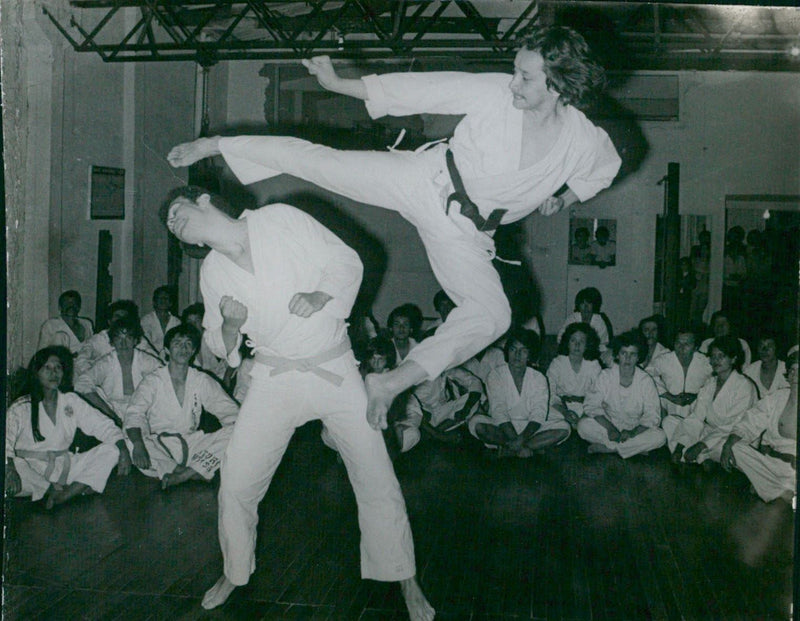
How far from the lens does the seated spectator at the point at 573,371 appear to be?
570cm

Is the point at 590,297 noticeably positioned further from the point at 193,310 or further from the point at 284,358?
the point at 193,310

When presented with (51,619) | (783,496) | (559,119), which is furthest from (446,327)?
(783,496)

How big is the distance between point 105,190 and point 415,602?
260cm

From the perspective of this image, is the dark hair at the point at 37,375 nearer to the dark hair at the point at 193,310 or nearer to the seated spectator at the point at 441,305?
the dark hair at the point at 193,310

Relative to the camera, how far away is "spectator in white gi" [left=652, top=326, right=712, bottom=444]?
5.65 metres

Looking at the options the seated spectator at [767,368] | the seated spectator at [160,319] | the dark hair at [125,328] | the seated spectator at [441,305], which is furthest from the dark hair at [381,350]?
the seated spectator at [767,368]

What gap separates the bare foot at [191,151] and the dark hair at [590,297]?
228cm

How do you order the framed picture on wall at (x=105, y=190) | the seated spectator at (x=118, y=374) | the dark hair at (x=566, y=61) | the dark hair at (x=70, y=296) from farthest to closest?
the seated spectator at (x=118, y=374) < the framed picture on wall at (x=105, y=190) < the dark hair at (x=70, y=296) < the dark hair at (x=566, y=61)

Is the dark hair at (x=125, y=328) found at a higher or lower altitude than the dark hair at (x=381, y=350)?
higher

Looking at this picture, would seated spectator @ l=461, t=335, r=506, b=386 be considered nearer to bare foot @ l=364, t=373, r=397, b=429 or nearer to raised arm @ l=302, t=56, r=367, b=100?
bare foot @ l=364, t=373, r=397, b=429

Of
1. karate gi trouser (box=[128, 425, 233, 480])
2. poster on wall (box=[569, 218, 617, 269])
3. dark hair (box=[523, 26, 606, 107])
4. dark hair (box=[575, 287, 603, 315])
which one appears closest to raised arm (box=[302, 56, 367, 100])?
dark hair (box=[523, 26, 606, 107])

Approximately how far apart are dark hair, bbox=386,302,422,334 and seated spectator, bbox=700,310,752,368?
1.86 metres

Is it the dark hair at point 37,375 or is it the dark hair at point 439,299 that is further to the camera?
the dark hair at point 439,299

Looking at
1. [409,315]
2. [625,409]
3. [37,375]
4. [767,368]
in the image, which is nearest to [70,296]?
[37,375]
